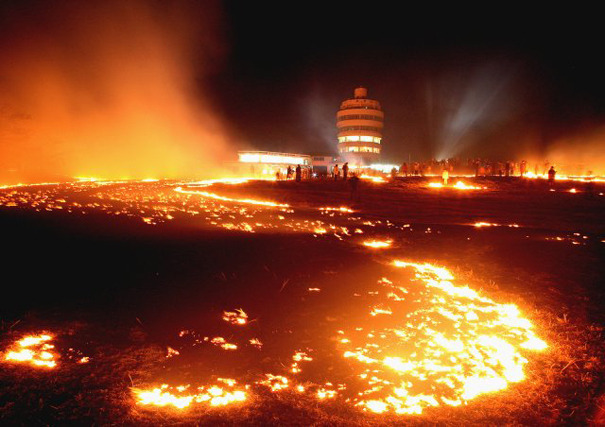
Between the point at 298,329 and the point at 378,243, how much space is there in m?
6.66

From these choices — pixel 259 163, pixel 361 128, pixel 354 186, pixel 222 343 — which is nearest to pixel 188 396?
pixel 222 343

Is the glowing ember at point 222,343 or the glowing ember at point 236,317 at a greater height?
the glowing ember at point 236,317

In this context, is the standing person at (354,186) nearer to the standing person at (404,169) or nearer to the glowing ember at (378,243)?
the glowing ember at (378,243)

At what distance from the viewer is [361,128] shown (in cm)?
11044

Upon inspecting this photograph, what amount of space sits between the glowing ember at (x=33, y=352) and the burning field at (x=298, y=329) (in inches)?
1.0

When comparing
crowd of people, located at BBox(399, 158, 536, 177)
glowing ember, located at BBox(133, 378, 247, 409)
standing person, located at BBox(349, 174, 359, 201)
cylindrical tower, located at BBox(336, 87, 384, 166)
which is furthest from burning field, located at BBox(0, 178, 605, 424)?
cylindrical tower, located at BBox(336, 87, 384, 166)

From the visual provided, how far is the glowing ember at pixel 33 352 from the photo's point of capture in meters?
4.11

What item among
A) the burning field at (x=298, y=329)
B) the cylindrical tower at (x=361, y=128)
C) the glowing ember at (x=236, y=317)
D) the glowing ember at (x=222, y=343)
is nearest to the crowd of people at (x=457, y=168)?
the burning field at (x=298, y=329)

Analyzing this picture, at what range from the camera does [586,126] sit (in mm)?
52844

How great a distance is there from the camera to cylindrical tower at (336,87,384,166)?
361 feet

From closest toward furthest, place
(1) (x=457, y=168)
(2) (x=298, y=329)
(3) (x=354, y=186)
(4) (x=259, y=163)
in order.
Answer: (2) (x=298, y=329) → (3) (x=354, y=186) → (1) (x=457, y=168) → (4) (x=259, y=163)

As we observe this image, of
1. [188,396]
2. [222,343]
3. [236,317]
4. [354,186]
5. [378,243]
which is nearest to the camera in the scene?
[188,396]

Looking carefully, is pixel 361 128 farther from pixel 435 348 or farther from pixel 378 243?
pixel 435 348

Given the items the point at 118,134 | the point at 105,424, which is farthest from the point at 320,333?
the point at 118,134
